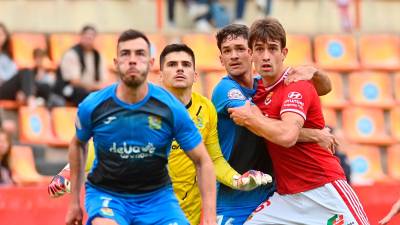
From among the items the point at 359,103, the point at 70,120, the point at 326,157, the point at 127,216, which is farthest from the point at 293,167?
the point at 359,103

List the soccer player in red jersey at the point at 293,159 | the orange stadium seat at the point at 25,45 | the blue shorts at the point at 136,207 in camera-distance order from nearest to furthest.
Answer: the blue shorts at the point at 136,207
the soccer player in red jersey at the point at 293,159
the orange stadium seat at the point at 25,45

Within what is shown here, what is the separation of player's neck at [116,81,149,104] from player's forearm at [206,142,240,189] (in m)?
1.24

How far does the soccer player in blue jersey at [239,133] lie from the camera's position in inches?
366

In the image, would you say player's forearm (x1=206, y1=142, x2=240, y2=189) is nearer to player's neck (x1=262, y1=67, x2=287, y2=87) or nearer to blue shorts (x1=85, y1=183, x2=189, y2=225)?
player's neck (x1=262, y1=67, x2=287, y2=87)

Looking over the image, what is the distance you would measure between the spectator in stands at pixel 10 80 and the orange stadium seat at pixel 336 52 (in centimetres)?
492

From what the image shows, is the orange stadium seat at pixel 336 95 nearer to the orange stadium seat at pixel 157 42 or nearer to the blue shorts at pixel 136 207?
the orange stadium seat at pixel 157 42

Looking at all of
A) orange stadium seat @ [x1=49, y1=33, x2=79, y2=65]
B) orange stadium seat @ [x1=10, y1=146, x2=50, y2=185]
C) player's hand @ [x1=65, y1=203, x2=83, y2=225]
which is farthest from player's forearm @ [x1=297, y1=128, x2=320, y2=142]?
orange stadium seat @ [x1=49, y1=33, x2=79, y2=65]

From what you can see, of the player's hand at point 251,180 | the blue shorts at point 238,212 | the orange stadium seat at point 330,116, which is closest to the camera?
the player's hand at point 251,180

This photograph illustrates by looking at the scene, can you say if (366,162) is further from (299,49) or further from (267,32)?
(267,32)

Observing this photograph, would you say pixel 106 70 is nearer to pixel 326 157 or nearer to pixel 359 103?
pixel 359 103

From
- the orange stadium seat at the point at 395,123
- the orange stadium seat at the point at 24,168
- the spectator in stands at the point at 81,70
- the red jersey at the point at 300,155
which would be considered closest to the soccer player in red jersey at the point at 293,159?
the red jersey at the point at 300,155

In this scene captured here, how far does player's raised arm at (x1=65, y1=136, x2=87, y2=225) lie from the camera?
8.09m

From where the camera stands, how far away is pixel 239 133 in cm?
936

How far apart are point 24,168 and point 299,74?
23.5ft
